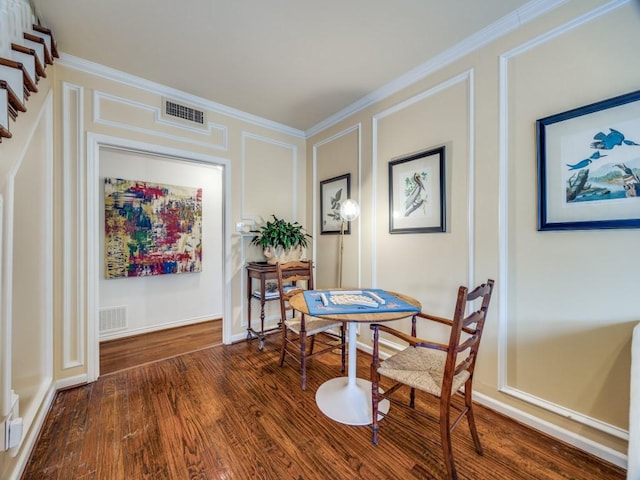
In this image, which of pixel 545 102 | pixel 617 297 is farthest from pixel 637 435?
pixel 545 102

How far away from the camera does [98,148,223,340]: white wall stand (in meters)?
3.10

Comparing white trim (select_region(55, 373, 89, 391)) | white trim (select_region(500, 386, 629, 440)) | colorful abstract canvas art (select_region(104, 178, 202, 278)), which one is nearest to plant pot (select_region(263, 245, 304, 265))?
colorful abstract canvas art (select_region(104, 178, 202, 278))

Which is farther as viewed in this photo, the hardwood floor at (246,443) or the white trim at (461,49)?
the white trim at (461,49)

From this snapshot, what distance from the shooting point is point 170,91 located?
251 centimetres

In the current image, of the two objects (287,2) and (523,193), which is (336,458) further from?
(287,2)

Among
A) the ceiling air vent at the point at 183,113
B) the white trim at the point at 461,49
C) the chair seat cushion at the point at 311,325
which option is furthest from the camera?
the ceiling air vent at the point at 183,113

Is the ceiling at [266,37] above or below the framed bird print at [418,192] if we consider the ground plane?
above

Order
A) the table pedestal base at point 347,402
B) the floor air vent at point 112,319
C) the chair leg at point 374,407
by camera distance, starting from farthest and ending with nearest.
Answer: the floor air vent at point 112,319
the table pedestal base at point 347,402
the chair leg at point 374,407

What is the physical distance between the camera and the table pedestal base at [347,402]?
1.71 metres

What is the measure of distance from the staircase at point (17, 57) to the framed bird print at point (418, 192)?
243 cm

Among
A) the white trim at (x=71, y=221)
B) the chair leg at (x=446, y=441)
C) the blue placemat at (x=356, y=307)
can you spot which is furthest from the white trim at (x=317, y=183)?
the white trim at (x=71, y=221)

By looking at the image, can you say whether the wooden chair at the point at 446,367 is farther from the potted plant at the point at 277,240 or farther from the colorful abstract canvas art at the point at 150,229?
the colorful abstract canvas art at the point at 150,229

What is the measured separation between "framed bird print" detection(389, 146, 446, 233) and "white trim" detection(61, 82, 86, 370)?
2664 mm

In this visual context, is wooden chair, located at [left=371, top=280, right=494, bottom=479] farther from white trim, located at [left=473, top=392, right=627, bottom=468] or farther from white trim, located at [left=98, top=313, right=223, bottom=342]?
white trim, located at [left=98, top=313, right=223, bottom=342]
